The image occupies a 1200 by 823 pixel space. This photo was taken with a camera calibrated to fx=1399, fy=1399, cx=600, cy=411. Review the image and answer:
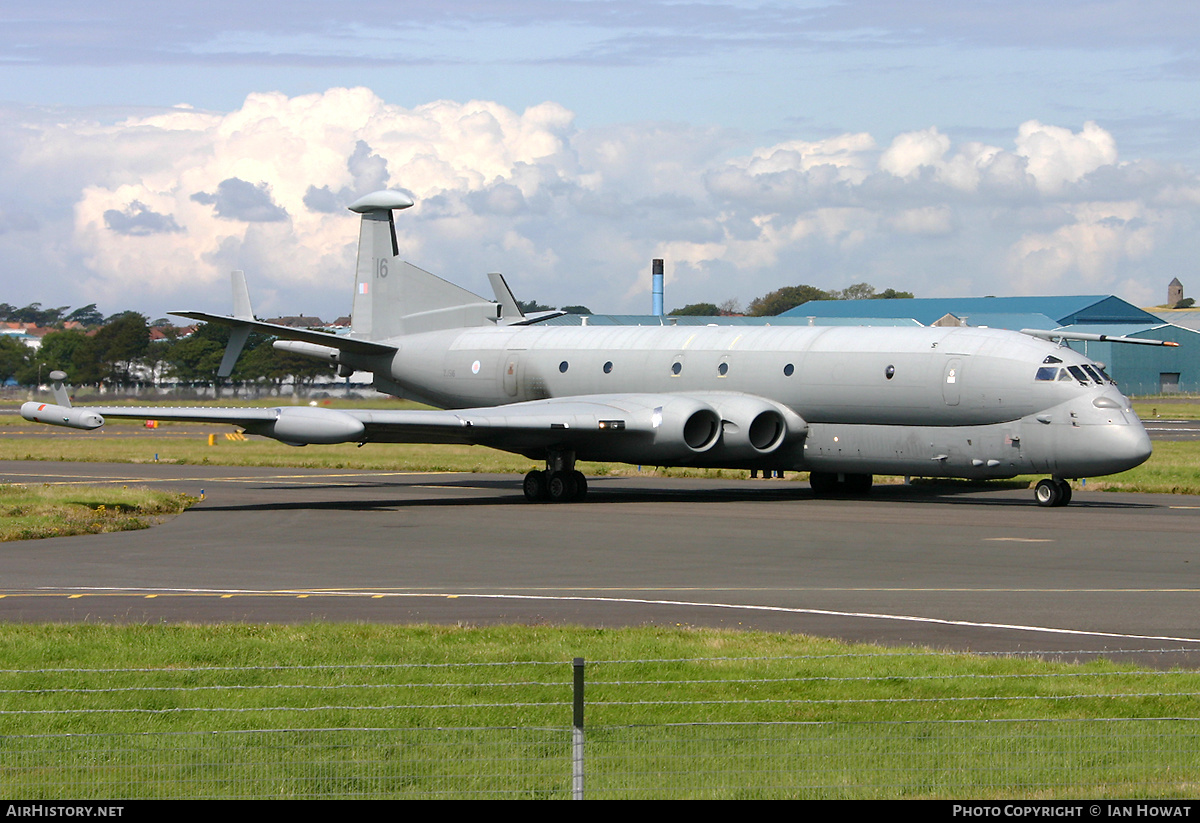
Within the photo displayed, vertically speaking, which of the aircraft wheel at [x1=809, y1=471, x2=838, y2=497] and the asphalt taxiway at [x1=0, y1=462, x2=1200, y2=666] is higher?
the aircraft wheel at [x1=809, y1=471, x2=838, y2=497]

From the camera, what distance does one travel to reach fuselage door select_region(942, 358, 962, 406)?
2825 cm

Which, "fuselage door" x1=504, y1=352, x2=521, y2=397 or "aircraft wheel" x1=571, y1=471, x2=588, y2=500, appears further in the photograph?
"fuselage door" x1=504, y1=352, x2=521, y2=397

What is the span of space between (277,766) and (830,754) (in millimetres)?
3421

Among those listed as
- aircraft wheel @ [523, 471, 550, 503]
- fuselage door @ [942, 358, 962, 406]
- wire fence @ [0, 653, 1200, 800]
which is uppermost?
fuselage door @ [942, 358, 962, 406]

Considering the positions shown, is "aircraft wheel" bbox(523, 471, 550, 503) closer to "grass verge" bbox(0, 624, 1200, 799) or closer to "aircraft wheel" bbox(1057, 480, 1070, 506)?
"aircraft wheel" bbox(1057, 480, 1070, 506)

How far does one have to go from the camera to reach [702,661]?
11.6 metres

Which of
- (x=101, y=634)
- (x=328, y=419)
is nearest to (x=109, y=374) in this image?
(x=328, y=419)

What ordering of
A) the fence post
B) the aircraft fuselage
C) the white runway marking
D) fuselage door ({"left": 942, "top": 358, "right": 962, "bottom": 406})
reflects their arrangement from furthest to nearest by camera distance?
fuselage door ({"left": 942, "top": 358, "right": 962, "bottom": 406}) < the aircraft fuselage < the white runway marking < the fence post

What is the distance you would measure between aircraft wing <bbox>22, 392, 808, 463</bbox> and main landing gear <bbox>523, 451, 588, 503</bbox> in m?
0.35

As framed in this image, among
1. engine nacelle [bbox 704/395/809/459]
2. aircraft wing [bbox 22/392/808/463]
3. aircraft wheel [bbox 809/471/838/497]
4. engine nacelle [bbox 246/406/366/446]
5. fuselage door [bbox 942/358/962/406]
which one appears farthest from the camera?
aircraft wheel [bbox 809/471/838/497]

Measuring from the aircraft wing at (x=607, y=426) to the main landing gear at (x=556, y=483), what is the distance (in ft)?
1.15

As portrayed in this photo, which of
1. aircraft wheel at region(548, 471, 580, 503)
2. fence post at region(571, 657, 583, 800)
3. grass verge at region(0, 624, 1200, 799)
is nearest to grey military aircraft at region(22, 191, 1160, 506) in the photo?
aircraft wheel at region(548, 471, 580, 503)

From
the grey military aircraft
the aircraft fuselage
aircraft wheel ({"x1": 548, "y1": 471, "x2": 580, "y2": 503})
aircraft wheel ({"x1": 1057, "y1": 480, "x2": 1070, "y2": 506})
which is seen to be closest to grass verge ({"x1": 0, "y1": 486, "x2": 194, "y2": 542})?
the grey military aircraft

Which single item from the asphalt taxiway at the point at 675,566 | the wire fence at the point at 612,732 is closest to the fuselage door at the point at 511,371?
the asphalt taxiway at the point at 675,566
